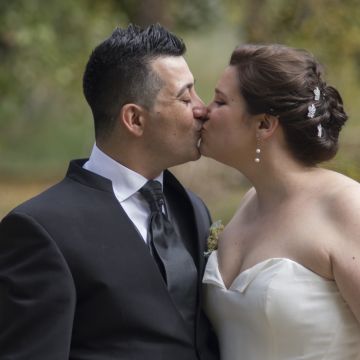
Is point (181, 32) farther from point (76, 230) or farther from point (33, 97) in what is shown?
point (76, 230)

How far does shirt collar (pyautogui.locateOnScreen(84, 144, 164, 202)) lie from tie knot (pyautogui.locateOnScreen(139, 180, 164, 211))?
0.02 metres

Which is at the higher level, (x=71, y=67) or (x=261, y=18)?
(x=261, y=18)

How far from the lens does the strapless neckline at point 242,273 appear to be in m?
3.48

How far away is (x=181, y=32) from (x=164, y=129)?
12.6 metres

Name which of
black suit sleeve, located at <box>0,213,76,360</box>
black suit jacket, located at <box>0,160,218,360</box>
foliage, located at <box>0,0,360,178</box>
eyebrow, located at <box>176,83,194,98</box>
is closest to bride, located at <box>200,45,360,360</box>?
eyebrow, located at <box>176,83,194,98</box>

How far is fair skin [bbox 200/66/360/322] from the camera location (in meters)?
3.40

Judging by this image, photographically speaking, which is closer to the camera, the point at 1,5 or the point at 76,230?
the point at 76,230

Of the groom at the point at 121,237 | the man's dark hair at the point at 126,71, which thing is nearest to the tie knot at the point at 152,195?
the groom at the point at 121,237

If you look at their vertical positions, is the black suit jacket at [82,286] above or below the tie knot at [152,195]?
below

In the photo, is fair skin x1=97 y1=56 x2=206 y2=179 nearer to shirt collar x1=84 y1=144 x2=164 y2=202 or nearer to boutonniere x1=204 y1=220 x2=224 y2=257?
shirt collar x1=84 y1=144 x2=164 y2=202

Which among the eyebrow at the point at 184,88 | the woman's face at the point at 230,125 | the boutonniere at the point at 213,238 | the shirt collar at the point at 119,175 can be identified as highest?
the eyebrow at the point at 184,88

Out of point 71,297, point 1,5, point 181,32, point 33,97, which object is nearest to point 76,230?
point 71,297

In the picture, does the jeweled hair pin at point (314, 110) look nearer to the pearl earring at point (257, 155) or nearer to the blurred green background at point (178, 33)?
the pearl earring at point (257, 155)

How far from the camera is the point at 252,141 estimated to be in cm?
368
